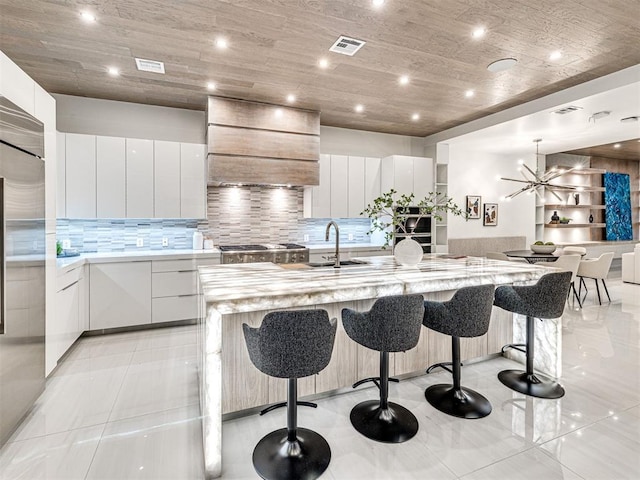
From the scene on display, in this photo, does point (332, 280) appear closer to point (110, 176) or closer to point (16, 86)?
point (16, 86)

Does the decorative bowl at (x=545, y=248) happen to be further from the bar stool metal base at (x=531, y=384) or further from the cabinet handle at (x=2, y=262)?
the cabinet handle at (x=2, y=262)

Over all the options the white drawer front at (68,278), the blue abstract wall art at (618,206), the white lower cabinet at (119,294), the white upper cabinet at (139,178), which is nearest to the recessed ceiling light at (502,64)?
the white upper cabinet at (139,178)

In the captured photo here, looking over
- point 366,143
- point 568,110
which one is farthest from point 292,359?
point 366,143

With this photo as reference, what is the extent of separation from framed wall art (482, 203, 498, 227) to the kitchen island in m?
4.16

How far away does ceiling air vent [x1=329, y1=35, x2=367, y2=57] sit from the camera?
304cm

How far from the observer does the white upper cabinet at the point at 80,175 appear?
4.00m

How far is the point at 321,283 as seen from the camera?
6.98 feet

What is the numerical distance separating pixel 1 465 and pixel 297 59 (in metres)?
3.72

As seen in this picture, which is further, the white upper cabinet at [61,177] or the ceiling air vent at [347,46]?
the white upper cabinet at [61,177]

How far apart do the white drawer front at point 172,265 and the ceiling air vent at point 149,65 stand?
7.01 feet

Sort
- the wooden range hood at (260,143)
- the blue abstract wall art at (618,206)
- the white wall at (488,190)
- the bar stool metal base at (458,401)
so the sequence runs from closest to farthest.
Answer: the bar stool metal base at (458,401) → the wooden range hood at (260,143) → the white wall at (488,190) → the blue abstract wall art at (618,206)

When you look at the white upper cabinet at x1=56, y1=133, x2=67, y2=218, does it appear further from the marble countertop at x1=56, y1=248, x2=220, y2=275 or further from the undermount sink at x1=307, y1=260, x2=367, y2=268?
the undermount sink at x1=307, y1=260, x2=367, y2=268

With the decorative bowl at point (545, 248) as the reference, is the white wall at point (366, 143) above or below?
above

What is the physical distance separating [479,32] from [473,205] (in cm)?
435
